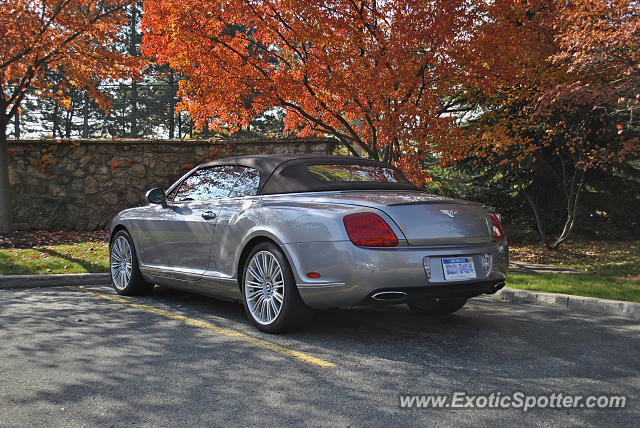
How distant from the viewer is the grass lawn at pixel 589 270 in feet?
24.1

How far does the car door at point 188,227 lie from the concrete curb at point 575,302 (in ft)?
12.1

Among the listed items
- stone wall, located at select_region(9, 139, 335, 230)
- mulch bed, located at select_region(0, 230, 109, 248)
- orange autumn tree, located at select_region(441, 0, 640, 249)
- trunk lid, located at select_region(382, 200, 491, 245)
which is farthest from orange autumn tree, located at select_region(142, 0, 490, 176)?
trunk lid, located at select_region(382, 200, 491, 245)

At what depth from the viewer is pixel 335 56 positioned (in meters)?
9.41

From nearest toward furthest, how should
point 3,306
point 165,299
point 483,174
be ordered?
point 3,306
point 165,299
point 483,174

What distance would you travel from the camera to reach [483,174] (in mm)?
17344

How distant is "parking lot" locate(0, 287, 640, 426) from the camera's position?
3.08 meters

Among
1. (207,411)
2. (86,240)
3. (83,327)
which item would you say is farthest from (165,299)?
(86,240)

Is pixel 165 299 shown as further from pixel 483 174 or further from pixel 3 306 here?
pixel 483 174

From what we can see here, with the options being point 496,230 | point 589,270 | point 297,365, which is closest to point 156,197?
point 297,365

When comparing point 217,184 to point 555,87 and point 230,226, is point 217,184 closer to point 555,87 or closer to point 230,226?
point 230,226

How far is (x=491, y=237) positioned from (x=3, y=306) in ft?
16.2

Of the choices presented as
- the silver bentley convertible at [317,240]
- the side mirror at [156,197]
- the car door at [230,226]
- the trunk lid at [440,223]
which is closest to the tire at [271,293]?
→ the silver bentley convertible at [317,240]

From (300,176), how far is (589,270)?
8.05m

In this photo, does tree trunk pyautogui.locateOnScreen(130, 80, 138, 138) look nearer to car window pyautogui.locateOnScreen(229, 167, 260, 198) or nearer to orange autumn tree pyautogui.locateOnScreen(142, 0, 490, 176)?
orange autumn tree pyautogui.locateOnScreen(142, 0, 490, 176)
